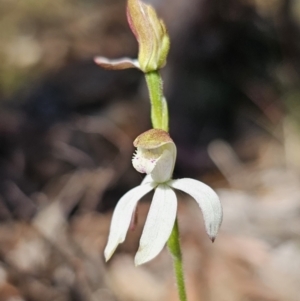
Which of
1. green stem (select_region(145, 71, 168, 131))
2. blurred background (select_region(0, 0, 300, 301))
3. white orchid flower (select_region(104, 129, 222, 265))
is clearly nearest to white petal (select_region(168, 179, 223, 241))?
white orchid flower (select_region(104, 129, 222, 265))

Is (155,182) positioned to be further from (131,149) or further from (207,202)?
(131,149)

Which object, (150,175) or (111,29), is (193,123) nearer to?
(111,29)

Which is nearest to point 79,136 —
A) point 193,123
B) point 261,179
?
point 193,123

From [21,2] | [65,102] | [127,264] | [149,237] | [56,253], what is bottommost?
[21,2]

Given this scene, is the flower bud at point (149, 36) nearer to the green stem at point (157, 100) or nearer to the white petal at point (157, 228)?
the green stem at point (157, 100)

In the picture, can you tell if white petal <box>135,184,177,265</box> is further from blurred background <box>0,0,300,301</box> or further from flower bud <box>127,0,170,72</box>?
blurred background <box>0,0,300,301</box>
